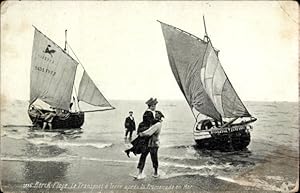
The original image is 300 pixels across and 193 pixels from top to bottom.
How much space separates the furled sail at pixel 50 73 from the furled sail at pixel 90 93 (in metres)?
0.03

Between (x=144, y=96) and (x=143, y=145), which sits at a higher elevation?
(x=144, y=96)

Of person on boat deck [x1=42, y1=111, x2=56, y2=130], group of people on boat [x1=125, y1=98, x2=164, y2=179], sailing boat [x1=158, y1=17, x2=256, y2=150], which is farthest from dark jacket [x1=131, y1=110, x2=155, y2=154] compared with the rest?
person on boat deck [x1=42, y1=111, x2=56, y2=130]

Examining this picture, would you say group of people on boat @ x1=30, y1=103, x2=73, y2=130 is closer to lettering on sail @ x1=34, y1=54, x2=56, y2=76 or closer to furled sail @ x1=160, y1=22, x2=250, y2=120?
lettering on sail @ x1=34, y1=54, x2=56, y2=76

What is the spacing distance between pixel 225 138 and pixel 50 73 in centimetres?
48

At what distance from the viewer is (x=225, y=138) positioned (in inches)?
36.4

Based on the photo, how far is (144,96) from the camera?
2.99ft

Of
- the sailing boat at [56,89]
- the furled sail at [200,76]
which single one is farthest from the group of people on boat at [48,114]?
the furled sail at [200,76]

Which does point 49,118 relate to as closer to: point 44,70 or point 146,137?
point 44,70

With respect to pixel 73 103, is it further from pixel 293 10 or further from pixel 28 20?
pixel 293 10

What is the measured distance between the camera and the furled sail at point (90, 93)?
91cm

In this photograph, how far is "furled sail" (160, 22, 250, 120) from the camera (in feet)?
3.00

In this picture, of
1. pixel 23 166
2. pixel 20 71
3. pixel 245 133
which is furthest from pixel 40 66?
pixel 245 133

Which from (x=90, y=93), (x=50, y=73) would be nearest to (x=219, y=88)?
(x=90, y=93)

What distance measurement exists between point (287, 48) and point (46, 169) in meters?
0.67
